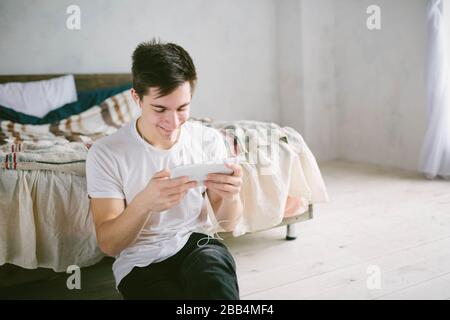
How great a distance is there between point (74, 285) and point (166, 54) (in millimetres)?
1214

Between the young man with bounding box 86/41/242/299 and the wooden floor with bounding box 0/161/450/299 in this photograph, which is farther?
the wooden floor with bounding box 0/161/450/299

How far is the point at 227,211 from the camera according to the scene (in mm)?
1382

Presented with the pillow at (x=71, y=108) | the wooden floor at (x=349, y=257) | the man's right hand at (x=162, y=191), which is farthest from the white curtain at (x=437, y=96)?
the man's right hand at (x=162, y=191)

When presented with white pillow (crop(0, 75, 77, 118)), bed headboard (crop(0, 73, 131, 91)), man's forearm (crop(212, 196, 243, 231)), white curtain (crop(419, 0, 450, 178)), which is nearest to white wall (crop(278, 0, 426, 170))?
white curtain (crop(419, 0, 450, 178))

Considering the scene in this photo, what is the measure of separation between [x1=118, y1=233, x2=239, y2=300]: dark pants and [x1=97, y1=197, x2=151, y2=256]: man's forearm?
0.28ft

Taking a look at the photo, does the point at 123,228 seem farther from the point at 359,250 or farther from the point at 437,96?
the point at 437,96

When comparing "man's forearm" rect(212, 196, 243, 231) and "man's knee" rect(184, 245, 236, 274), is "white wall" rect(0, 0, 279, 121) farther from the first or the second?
"man's knee" rect(184, 245, 236, 274)

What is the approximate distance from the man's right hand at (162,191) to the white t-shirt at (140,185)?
161 millimetres

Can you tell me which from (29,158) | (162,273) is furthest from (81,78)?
(162,273)

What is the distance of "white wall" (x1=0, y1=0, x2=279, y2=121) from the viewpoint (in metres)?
3.53

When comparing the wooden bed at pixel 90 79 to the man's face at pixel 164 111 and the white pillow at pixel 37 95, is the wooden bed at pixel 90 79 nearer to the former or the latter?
the white pillow at pixel 37 95

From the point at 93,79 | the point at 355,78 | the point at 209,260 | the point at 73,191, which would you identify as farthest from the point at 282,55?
the point at 209,260

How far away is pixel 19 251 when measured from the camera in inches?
68.3
